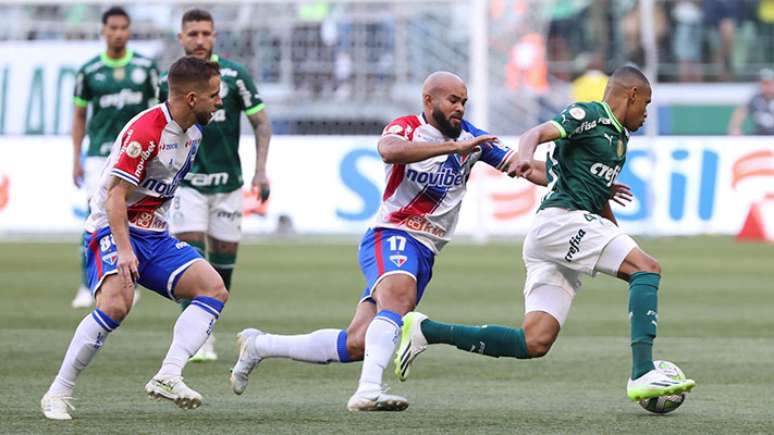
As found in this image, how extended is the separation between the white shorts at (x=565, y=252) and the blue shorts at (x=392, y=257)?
22.0 inches

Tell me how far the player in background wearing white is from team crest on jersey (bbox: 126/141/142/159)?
1.20 meters

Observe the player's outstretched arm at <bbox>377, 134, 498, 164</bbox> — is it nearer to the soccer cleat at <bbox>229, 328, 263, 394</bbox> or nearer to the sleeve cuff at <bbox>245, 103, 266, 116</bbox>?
the soccer cleat at <bbox>229, 328, 263, 394</bbox>

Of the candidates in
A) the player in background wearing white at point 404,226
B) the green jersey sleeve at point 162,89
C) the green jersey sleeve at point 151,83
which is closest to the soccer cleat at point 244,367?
the player in background wearing white at point 404,226

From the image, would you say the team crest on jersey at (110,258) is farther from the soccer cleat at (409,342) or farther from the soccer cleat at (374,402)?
the soccer cleat at (409,342)

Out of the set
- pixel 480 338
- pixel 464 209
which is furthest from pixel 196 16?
pixel 464 209

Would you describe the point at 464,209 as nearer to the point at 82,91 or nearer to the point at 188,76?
the point at 82,91

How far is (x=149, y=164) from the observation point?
7918mm

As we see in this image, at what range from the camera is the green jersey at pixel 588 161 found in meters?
8.22

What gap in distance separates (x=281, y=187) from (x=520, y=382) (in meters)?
14.0

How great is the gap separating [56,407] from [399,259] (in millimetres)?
1874

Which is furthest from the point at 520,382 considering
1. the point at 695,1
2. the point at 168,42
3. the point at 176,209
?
the point at 695,1

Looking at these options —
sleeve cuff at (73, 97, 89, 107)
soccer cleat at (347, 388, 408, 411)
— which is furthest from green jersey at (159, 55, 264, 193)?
soccer cleat at (347, 388, 408, 411)

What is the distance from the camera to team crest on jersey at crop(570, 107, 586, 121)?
8.06 metres

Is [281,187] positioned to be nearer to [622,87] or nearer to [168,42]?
[168,42]
